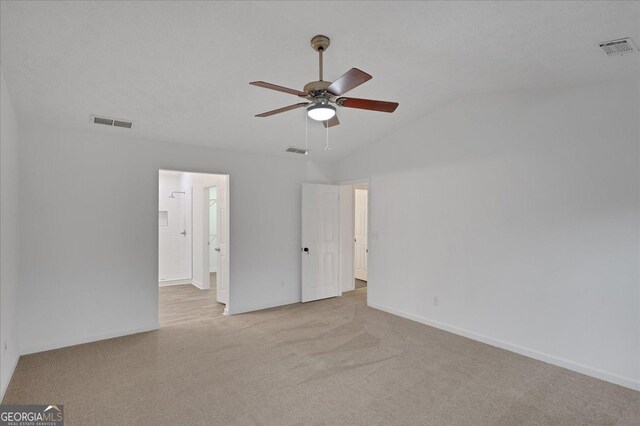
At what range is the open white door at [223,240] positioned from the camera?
5.30 meters

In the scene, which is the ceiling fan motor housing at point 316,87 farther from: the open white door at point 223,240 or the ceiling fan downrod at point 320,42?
the open white door at point 223,240

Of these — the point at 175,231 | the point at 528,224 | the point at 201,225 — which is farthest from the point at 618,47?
the point at 175,231

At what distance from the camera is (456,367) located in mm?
3455

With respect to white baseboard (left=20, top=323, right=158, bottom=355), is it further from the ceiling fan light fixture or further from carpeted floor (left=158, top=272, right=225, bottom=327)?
the ceiling fan light fixture

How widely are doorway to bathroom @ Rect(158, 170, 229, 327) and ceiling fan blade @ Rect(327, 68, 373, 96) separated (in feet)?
12.4

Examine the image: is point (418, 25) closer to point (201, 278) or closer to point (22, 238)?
point (22, 238)

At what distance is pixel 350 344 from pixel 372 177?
109 inches

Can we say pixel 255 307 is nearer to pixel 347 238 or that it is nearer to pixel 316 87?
pixel 347 238

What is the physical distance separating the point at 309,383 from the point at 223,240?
3.24m

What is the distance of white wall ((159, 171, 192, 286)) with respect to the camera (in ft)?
24.6

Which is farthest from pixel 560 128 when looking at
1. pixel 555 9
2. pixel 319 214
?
pixel 319 214

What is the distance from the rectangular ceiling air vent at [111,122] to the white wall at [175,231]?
355 cm

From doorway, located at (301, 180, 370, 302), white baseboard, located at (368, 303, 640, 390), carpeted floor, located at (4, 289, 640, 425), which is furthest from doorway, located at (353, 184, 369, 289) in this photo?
carpeted floor, located at (4, 289, 640, 425)

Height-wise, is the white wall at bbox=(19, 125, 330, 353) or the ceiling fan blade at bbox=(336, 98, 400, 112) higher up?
the ceiling fan blade at bbox=(336, 98, 400, 112)
